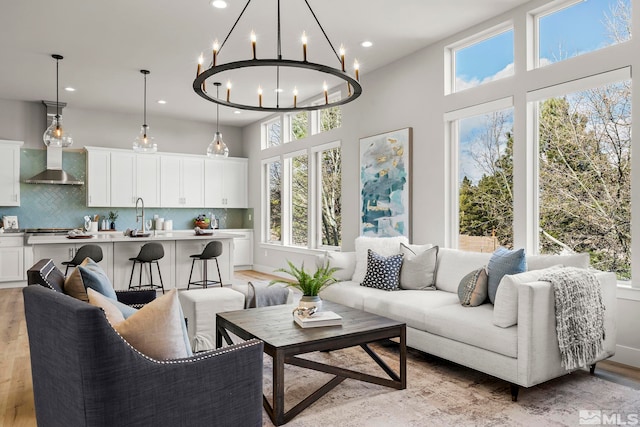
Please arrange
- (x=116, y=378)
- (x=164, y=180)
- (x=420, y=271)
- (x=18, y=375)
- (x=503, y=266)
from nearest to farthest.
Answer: (x=116, y=378) < (x=18, y=375) < (x=503, y=266) < (x=420, y=271) < (x=164, y=180)

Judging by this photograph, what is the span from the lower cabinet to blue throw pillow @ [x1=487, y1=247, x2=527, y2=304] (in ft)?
15.6

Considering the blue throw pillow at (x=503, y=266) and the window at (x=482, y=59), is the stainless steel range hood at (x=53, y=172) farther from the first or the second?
the blue throw pillow at (x=503, y=266)

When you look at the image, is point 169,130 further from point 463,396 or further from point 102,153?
point 463,396

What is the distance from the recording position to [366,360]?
3.56m

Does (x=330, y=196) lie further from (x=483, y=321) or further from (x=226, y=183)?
(x=483, y=321)

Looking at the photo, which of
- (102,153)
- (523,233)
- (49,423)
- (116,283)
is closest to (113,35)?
(116,283)

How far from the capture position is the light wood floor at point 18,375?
2617mm

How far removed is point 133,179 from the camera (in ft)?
26.8

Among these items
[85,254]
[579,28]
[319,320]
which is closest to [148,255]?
[85,254]

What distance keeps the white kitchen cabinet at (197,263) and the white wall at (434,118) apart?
4.15 ft

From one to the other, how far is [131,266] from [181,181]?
113 inches

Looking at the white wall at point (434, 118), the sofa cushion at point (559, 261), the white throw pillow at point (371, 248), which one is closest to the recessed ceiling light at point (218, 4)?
the white wall at point (434, 118)

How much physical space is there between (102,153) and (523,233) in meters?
6.91

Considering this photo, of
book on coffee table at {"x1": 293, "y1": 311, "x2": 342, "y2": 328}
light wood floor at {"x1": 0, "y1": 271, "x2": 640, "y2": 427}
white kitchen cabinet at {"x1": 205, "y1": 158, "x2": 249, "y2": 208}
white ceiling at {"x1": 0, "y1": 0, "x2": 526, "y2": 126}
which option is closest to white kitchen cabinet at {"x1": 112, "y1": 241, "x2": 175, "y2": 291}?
light wood floor at {"x1": 0, "y1": 271, "x2": 640, "y2": 427}
